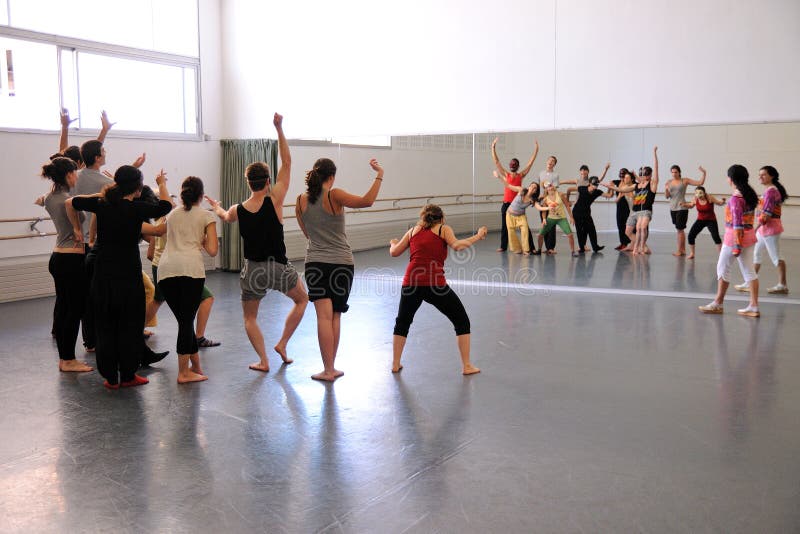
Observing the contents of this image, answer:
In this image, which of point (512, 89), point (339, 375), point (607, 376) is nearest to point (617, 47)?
point (512, 89)

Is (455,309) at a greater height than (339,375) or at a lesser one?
greater

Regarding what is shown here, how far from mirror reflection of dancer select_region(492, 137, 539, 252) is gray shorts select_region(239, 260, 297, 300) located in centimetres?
534

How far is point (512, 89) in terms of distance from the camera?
380 inches

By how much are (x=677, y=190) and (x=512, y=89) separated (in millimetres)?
2416

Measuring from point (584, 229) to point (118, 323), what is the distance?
6.82m

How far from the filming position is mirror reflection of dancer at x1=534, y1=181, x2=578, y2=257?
1016cm

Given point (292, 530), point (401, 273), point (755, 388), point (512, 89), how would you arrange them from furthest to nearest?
point (401, 273), point (512, 89), point (755, 388), point (292, 530)

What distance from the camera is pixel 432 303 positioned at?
5332mm

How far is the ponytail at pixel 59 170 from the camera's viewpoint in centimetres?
538

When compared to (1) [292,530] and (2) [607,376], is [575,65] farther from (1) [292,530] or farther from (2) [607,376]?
(1) [292,530]

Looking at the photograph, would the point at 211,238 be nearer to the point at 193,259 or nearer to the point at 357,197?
the point at 193,259

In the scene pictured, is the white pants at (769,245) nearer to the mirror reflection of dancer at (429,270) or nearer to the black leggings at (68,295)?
the mirror reflection of dancer at (429,270)

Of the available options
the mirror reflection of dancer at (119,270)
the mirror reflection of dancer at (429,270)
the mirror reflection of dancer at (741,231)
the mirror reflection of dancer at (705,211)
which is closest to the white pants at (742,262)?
the mirror reflection of dancer at (741,231)

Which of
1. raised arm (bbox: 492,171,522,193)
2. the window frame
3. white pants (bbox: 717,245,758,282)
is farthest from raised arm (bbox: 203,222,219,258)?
raised arm (bbox: 492,171,522,193)
